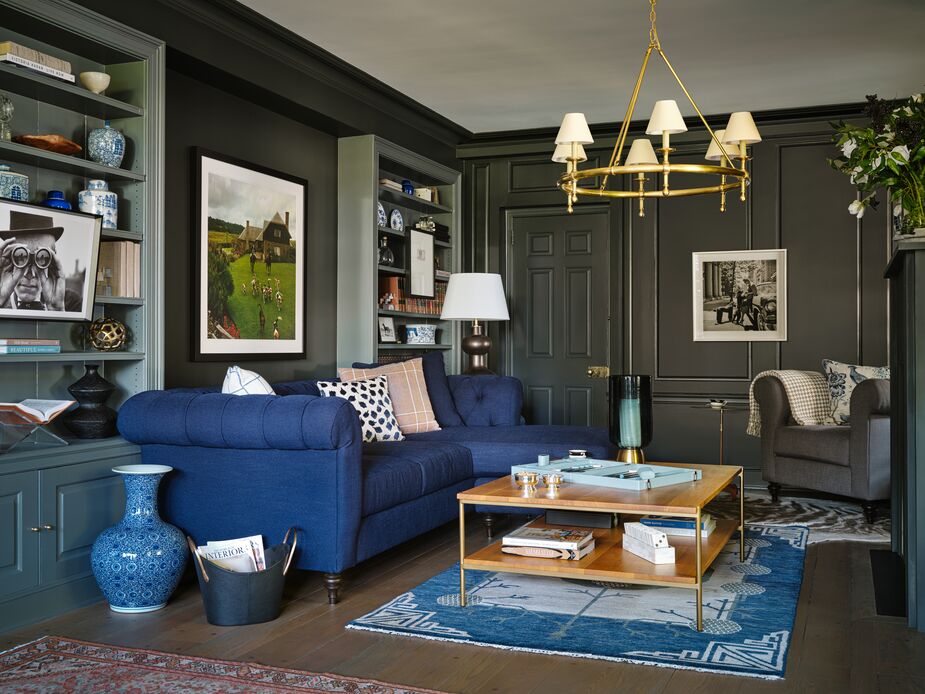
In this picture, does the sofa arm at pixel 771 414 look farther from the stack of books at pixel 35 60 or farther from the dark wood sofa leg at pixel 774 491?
the stack of books at pixel 35 60

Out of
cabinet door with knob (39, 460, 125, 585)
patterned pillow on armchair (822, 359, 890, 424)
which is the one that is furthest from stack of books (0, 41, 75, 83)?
patterned pillow on armchair (822, 359, 890, 424)

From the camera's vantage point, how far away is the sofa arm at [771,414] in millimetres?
5805

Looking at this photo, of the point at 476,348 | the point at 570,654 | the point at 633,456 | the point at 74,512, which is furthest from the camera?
the point at 476,348

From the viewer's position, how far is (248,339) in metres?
5.07

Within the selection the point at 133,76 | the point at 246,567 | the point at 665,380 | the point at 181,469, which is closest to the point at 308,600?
the point at 246,567

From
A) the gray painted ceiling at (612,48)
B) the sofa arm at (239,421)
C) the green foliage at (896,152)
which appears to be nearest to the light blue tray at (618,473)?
the sofa arm at (239,421)

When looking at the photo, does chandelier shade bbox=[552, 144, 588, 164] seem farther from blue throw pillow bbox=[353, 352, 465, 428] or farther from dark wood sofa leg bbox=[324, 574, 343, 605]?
blue throw pillow bbox=[353, 352, 465, 428]

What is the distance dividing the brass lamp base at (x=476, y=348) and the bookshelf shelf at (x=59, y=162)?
316 cm

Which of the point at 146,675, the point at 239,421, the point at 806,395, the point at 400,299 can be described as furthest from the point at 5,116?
the point at 806,395

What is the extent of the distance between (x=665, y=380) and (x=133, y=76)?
4.33 m

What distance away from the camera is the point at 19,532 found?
321cm

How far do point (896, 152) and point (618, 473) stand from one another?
158cm

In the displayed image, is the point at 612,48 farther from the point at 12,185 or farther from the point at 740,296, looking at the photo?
the point at 12,185

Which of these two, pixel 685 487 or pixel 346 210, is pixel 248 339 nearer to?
pixel 346 210
